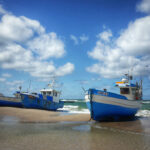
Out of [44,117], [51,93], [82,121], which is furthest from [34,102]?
[82,121]

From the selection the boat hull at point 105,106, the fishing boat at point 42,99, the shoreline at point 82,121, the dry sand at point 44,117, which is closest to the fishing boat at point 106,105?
the boat hull at point 105,106

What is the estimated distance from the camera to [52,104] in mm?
30906

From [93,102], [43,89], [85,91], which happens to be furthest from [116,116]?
[43,89]

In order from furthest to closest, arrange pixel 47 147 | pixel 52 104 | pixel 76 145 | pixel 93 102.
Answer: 1. pixel 52 104
2. pixel 93 102
3. pixel 76 145
4. pixel 47 147

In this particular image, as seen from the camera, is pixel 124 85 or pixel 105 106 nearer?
pixel 105 106

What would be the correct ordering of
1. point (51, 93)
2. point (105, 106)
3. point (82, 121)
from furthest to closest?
point (51, 93) → point (82, 121) → point (105, 106)

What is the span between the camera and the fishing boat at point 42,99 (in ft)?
92.9

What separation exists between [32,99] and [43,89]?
4391 millimetres

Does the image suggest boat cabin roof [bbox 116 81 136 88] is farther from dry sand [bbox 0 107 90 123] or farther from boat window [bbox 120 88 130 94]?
dry sand [bbox 0 107 90 123]

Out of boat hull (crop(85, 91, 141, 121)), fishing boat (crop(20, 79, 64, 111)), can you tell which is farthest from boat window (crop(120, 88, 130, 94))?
fishing boat (crop(20, 79, 64, 111))

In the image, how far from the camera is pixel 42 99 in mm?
29297

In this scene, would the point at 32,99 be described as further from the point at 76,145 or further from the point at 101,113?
the point at 76,145

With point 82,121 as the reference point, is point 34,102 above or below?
above

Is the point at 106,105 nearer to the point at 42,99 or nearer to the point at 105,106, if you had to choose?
the point at 105,106
